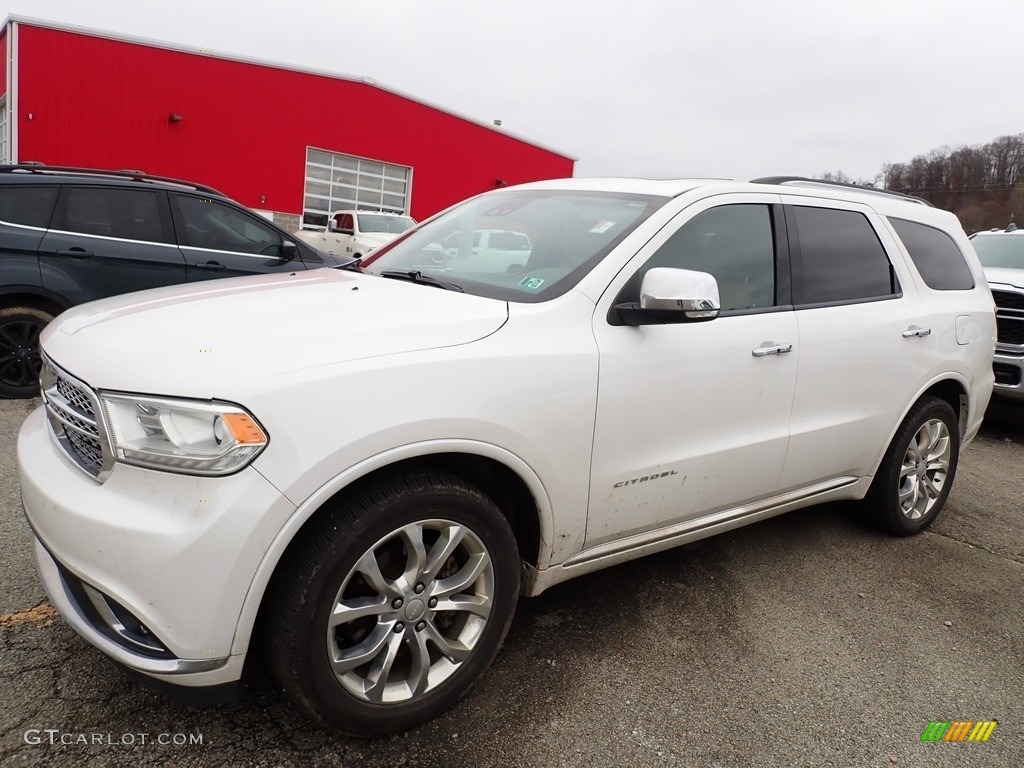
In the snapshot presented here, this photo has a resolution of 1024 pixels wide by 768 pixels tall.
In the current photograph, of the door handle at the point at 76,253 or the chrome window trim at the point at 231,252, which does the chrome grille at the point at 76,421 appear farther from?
the chrome window trim at the point at 231,252

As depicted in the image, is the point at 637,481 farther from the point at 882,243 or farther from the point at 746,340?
the point at 882,243

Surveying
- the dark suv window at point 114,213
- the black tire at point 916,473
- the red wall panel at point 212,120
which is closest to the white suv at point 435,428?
the black tire at point 916,473

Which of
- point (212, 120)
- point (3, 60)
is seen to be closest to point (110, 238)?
point (212, 120)

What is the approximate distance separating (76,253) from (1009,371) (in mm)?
7817

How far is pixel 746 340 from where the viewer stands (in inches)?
107

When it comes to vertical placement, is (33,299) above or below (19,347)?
above

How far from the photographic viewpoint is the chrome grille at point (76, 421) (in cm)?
184

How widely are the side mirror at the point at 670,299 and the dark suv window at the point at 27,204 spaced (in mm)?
4903

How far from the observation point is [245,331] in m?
1.96

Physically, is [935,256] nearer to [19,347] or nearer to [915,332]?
[915,332]

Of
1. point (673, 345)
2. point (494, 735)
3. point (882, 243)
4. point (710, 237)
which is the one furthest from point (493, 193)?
point (494, 735)

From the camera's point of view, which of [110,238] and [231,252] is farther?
[231,252]

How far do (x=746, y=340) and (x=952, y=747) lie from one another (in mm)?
1498

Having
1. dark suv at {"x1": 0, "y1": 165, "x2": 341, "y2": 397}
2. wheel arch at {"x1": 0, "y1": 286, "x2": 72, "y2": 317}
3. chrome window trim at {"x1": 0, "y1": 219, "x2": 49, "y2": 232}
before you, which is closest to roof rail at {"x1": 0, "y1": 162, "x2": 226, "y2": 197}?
dark suv at {"x1": 0, "y1": 165, "x2": 341, "y2": 397}
